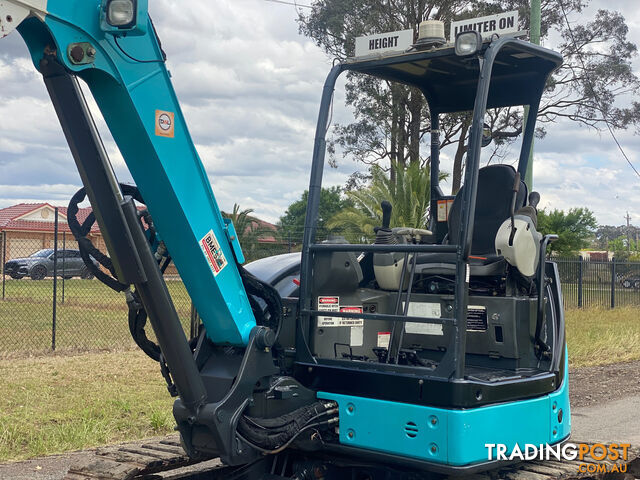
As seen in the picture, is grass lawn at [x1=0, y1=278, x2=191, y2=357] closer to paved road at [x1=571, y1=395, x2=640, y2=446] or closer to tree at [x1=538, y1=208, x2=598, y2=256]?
paved road at [x1=571, y1=395, x2=640, y2=446]

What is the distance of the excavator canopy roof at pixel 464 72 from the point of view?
4938 mm

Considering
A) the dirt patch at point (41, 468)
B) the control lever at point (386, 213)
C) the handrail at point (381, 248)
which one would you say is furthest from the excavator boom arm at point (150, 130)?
the dirt patch at point (41, 468)

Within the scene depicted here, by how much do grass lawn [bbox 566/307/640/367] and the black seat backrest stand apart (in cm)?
737

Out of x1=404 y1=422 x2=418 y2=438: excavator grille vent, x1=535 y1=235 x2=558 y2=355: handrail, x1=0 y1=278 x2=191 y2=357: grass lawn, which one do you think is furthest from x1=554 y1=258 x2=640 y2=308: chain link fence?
x1=404 y1=422 x2=418 y2=438: excavator grille vent

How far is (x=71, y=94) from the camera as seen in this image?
3.65m

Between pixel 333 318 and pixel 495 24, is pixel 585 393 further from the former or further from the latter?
pixel 495 24

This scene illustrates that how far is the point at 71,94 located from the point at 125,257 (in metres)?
0.81

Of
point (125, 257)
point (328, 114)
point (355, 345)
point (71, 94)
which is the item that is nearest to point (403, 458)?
point (355, 345)

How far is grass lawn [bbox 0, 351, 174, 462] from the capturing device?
6809 mm

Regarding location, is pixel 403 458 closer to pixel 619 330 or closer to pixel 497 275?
pixel 497 275

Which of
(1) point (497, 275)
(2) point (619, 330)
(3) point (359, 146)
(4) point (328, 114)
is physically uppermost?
(3) point (359, 146)

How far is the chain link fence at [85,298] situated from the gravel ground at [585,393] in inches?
56.3

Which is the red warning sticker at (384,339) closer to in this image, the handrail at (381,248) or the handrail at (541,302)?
the handrail at (381,248)

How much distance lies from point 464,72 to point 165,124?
2471 millimetres
